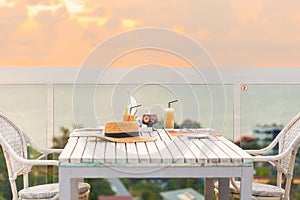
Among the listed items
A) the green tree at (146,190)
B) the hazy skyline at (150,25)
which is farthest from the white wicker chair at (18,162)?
the hazy skyline at (150,25)

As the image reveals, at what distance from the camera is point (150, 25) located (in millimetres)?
5797

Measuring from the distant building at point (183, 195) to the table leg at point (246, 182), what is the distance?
6.42ft

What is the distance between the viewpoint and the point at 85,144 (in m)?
2.82

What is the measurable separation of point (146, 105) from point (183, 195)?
80 centimetres

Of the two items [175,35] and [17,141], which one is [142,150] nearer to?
[17,141]

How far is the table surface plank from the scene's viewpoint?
7.73ft

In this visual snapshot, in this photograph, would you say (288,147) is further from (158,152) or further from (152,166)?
Answer: (152,166)

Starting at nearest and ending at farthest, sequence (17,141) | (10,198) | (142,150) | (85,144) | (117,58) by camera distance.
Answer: (142,150), (85,144), (17,141), (10,198), (117,58)

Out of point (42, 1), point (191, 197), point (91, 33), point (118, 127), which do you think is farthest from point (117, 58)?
point (118, 127)

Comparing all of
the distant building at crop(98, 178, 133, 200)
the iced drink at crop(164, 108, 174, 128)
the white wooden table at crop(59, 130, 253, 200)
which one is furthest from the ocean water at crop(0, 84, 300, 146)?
the white wooden table at crop(59, 130, 253, 200)

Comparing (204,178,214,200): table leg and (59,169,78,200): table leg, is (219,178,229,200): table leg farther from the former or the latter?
(59,169,78,200): table leg

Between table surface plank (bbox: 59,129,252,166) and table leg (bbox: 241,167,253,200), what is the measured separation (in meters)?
0.04

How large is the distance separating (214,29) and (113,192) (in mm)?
2305

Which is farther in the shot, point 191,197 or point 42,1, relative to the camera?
point 42,1
